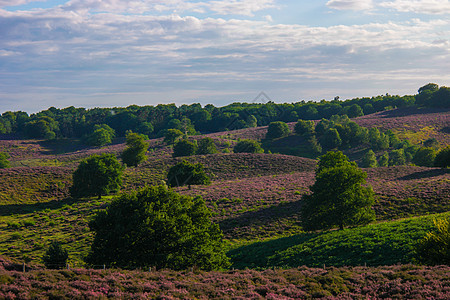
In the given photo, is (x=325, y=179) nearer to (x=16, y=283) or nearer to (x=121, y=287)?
(x=121, y=287)

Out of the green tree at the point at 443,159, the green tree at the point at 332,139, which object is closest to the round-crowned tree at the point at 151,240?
the green tree at the point at 443,159

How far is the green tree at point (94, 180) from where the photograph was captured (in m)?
62.4

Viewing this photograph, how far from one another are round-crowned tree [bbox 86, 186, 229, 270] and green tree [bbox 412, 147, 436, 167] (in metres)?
73.1

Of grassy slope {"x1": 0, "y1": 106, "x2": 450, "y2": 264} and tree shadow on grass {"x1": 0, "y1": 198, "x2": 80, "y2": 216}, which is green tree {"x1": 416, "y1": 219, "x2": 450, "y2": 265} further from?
tree shadow on grass {"x1": 0, "y1": 198, "x2": 80, "y2": 216}

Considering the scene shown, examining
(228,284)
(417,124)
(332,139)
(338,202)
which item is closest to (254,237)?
(338,202)

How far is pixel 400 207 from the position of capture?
1877 inches

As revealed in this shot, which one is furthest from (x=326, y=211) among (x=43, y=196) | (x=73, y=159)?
(x=73, y=159)

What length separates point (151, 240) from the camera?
27.6 metres

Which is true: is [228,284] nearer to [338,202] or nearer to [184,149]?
[338,202]

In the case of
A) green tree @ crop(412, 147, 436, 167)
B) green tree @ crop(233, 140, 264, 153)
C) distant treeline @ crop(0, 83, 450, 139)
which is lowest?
green tree @ crop(412, 147, 436, 167)

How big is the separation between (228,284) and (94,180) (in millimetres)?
46557

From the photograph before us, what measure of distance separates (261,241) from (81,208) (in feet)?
101

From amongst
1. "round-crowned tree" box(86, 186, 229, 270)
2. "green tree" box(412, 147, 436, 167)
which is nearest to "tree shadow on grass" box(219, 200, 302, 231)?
"round-crowned tree" box(86, 186, 229, 270)

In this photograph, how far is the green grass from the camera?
2898 cm
